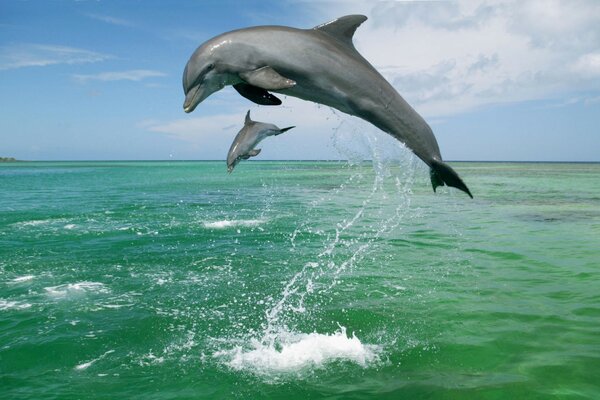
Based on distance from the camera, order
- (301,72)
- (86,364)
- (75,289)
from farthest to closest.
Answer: (75,289) → (86,364) → (301,72)

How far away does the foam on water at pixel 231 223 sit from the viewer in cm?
2009

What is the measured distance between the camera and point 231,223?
20875 mm

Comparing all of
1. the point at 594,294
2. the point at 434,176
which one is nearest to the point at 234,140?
the point at 434,176

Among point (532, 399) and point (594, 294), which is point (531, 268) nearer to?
point (594, 294)

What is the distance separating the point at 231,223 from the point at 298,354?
13.6 meters

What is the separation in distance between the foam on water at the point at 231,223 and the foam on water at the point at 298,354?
12177mm

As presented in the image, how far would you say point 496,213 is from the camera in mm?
23703

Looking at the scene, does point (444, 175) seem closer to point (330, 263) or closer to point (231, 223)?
point (330, 263)

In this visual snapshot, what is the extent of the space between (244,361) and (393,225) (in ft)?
45.4

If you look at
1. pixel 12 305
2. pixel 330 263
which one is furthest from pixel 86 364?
pixel 330 263

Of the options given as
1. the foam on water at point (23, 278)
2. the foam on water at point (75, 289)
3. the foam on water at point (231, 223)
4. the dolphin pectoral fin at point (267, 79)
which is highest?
the dolphin pectoral fin at point (267, 79)

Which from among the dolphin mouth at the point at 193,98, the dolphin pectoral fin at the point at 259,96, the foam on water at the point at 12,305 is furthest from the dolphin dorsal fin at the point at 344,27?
the foam on water at the point at 12,305

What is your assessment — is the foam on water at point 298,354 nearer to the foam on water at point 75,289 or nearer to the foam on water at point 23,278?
the foam on water at point 75,289

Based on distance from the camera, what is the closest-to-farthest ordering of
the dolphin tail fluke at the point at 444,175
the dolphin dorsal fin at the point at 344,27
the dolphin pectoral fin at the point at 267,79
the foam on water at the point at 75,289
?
the dolphin pectoral fin at the point at 267,79 → the dolphin dorsal fin at the point at 344,27 → the dolphin tail fluke at the point at 444,175 → the foam on water at the point at 75,289
